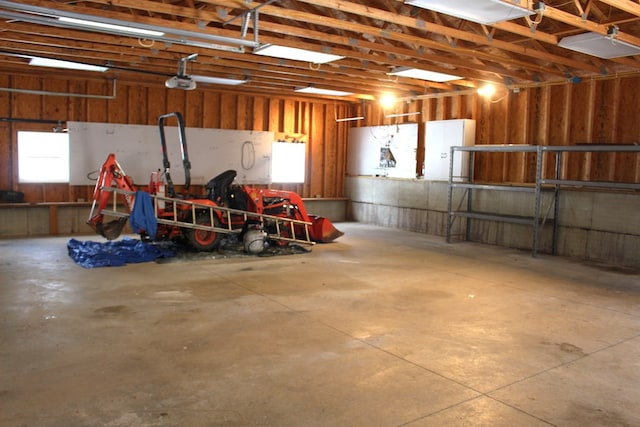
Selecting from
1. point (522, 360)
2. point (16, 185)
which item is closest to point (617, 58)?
point (522, 360)

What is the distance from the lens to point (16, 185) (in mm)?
9602

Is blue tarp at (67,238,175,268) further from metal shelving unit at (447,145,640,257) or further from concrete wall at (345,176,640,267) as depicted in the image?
concrete wall at (345,176,640,267)

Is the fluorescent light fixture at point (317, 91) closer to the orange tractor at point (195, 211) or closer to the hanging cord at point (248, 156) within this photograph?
the hanging cord at point (248, 156)

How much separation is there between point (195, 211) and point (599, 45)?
6059 millimetres

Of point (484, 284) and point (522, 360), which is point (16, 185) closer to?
point (484, 284)

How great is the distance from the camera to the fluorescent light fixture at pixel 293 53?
7113mm

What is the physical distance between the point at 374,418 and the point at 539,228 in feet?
22.7

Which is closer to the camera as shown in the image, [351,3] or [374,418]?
[374,418]

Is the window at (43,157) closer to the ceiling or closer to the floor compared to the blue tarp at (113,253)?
closer to the ceiling

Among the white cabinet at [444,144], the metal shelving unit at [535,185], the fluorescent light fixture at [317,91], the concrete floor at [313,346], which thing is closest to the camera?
the concrete floor at [313,346]

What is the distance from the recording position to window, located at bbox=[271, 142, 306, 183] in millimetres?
12391

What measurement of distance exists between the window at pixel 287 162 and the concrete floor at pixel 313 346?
18.0ft

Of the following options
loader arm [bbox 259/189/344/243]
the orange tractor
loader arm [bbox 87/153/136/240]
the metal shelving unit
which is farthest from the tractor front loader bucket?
loader arm [bbox 87/153/136/240]

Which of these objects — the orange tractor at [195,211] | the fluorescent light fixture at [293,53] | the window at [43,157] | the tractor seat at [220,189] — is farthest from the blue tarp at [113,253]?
the fluorescent light fixture at [293,53]
